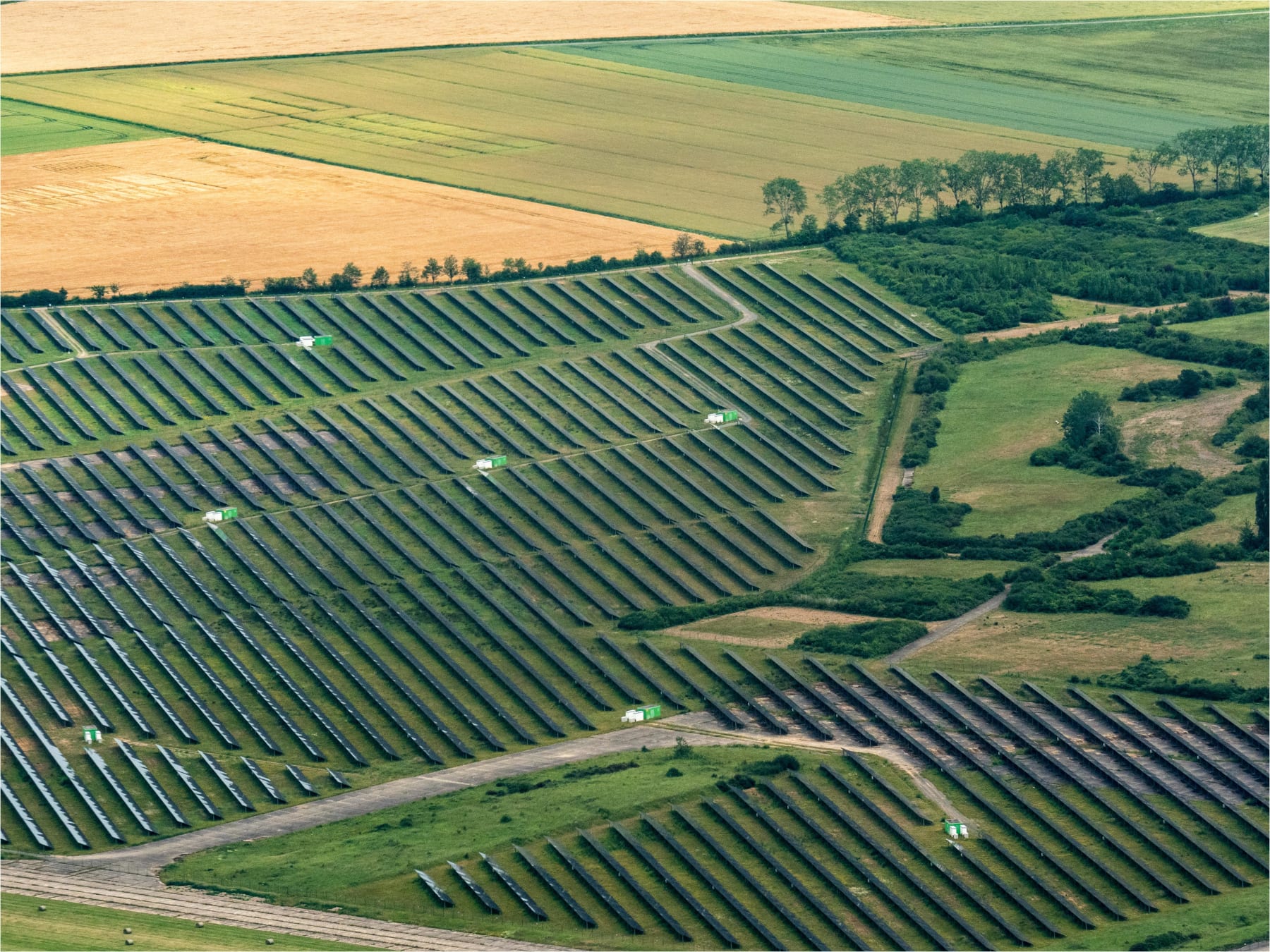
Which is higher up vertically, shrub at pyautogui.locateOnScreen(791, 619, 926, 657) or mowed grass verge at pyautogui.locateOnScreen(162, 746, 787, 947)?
shrub at pyautogui.locateOnScreen(791, 619, 926, 657)

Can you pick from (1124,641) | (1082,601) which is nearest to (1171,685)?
(1124,641)

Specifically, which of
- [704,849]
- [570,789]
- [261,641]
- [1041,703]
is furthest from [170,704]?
[1041,703]

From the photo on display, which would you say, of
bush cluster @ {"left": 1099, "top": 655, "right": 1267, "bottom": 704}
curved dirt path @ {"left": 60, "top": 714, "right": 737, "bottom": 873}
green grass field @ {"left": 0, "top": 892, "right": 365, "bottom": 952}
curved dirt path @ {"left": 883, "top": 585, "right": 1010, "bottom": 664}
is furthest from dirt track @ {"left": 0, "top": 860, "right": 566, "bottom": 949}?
bush cluster @ {"left": 1099, "top": 655, "right": 1267, "bottom": 704}

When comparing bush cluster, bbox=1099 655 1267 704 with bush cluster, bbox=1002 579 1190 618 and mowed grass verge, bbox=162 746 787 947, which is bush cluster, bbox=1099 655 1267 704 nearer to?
bush cluster, bbox=1002 579 1190 618

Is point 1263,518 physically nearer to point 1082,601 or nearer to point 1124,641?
point 1082,601

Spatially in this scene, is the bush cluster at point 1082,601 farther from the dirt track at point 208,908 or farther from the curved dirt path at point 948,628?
the dirt track at point 208,908

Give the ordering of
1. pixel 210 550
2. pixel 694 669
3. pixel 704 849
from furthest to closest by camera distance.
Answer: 1. pixel 210 550
2. pixel 694 669
3. pixel 704 849

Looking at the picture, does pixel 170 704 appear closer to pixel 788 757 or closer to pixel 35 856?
pixel 35 856
